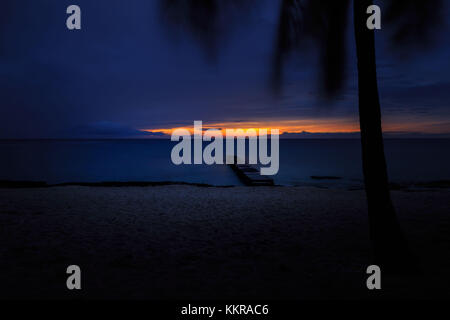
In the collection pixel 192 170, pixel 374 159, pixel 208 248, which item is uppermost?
pixel 192 170

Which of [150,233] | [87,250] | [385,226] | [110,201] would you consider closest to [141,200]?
[110,201]

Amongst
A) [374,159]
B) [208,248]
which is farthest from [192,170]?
[374,159]

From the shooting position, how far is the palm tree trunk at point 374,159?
12.8 feet

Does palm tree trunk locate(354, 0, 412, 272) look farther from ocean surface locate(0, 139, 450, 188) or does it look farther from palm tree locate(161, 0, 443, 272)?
ocean surface locate(0, 139, 450, 188)

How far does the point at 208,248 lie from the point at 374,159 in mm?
3179

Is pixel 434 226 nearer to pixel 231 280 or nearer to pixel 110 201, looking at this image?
pixel 231 280

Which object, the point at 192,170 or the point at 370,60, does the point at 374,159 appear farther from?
the point at 192,170

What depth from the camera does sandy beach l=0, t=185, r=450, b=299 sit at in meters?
A: 3.71

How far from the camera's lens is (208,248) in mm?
5316

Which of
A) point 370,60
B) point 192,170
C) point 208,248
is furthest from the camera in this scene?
point 192,170

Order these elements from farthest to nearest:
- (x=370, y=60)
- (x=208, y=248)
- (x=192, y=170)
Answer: (x=192, y=170) < (x=208, y=248) < (x=370, y=60)

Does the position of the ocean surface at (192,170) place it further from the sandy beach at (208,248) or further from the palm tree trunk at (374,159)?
the palm tree trunk at (374,159)

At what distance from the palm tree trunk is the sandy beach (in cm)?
36

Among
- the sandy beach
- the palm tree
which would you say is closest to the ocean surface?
the sandy beach
